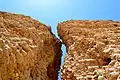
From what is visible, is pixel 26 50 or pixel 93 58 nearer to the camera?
pixel 93 58

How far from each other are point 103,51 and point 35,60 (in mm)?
4650

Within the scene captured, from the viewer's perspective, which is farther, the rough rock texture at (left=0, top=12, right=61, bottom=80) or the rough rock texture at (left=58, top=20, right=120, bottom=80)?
the rough rock texture at (left=0, top=12, right=61, bottom=80)

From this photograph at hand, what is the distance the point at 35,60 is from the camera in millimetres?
14242

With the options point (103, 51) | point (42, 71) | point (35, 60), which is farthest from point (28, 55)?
→ point (103, 51)

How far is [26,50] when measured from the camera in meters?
12.9

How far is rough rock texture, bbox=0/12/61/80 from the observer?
1145 cm

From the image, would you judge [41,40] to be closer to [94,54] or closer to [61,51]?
[61,51]

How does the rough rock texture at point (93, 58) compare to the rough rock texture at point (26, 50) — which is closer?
the rough rock texture at point (93, 58)

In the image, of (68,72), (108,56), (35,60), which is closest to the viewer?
(108,56)

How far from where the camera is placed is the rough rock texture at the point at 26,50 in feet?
37.6

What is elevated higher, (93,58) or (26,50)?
(26,50)

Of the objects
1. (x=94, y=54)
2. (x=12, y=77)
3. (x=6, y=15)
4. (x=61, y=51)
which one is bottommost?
(x=12, y=77)

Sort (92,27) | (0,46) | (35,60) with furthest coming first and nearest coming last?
(92,27)
(35,60)
(0,46)

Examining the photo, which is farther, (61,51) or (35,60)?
(61,51)
